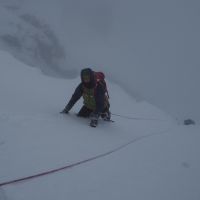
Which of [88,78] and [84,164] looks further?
[88,78]

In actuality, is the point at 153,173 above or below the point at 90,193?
above

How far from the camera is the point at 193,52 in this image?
518ft

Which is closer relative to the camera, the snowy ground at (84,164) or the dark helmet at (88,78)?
the snowy ground at (84,164)

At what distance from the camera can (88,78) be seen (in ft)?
19.1

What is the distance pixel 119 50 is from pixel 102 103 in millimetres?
126740

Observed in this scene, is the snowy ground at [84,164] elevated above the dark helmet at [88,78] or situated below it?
below

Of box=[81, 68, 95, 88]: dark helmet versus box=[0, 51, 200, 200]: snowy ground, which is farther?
box=[81, 68, 95, 88]: dark helmet

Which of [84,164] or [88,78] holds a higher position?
[88,78]

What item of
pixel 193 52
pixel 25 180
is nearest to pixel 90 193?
pixel 25 180

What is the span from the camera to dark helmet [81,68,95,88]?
5738 millimetres

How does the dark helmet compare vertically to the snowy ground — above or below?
above

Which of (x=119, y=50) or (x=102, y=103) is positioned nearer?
(x=102, y=103)

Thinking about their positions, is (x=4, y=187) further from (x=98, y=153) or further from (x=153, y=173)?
(x=153, y=173)

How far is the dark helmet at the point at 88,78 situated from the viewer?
5738 mm
